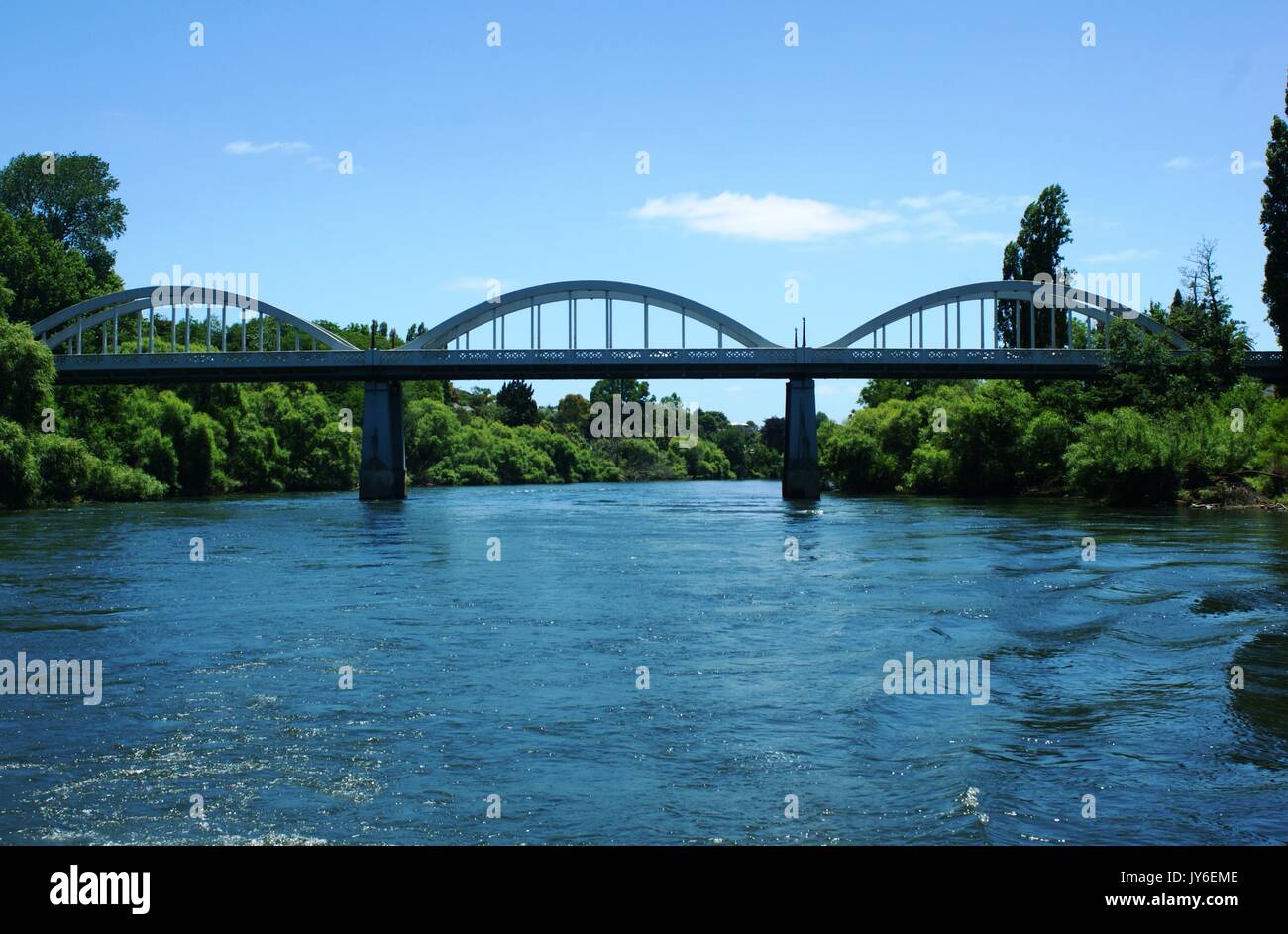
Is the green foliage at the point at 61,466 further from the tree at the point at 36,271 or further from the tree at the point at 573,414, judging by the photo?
the tree at the point at 573,414

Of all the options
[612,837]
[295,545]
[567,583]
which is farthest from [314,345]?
[612,837]

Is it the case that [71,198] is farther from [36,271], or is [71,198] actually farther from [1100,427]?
[1100,427]

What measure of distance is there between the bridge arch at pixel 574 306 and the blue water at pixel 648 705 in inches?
2301

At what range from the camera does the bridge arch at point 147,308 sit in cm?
8162

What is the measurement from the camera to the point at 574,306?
87562 mm

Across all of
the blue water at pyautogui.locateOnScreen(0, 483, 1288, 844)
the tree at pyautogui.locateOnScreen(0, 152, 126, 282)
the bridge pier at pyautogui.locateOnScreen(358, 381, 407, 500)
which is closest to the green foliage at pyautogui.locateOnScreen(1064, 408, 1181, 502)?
the blue water at pyautogui.locateOnScreen(0, 483, 1288, 844)

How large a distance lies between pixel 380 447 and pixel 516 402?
9212cm

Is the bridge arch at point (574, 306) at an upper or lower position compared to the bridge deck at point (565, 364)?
upper

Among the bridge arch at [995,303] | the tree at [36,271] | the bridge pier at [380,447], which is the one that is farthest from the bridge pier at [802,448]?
the tree at [36,271]

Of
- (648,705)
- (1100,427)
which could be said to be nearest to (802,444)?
(1100,427)

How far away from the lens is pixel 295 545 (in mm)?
33781

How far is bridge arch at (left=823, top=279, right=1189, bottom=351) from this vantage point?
77.8 metres

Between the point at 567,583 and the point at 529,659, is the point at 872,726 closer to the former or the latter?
the point at 529,659
